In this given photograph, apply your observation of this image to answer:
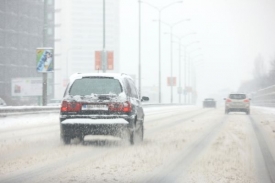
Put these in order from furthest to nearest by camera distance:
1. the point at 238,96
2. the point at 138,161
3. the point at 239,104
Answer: the point at 238,96, the point at 239,104, the point at 138,161

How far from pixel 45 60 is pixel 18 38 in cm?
6211

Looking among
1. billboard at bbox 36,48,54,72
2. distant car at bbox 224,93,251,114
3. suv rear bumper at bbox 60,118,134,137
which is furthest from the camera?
distant car at bbox 224,93,251,114

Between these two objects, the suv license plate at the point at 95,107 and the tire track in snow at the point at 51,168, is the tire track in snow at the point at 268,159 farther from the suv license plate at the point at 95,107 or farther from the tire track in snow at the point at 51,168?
the suv license plate at the point at 95,107

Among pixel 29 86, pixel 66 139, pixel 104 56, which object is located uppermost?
pixel 104 56

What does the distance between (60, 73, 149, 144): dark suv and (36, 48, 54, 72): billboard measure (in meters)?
17.7

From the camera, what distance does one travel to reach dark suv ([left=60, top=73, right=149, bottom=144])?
12.1 meters

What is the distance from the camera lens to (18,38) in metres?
90.2

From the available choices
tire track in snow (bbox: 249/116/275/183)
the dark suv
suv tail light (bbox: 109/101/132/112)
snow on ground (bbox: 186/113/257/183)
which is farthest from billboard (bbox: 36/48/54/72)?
snow on ground (bbox: 186/113/257/183)

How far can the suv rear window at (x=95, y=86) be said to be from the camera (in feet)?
40.6

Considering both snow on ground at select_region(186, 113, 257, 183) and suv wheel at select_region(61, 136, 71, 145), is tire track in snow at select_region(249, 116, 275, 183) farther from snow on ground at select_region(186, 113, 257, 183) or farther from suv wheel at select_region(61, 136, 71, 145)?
suv wheel at select_region(61, 136, 71, 145)

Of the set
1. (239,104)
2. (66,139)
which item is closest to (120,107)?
(66,139)

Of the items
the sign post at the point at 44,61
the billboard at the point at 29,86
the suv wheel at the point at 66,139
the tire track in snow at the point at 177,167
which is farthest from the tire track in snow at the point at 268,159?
the billboard at the point at 29,86

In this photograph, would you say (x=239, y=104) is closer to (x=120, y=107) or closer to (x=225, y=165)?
(x=120, y=107)

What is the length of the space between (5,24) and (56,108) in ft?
194
